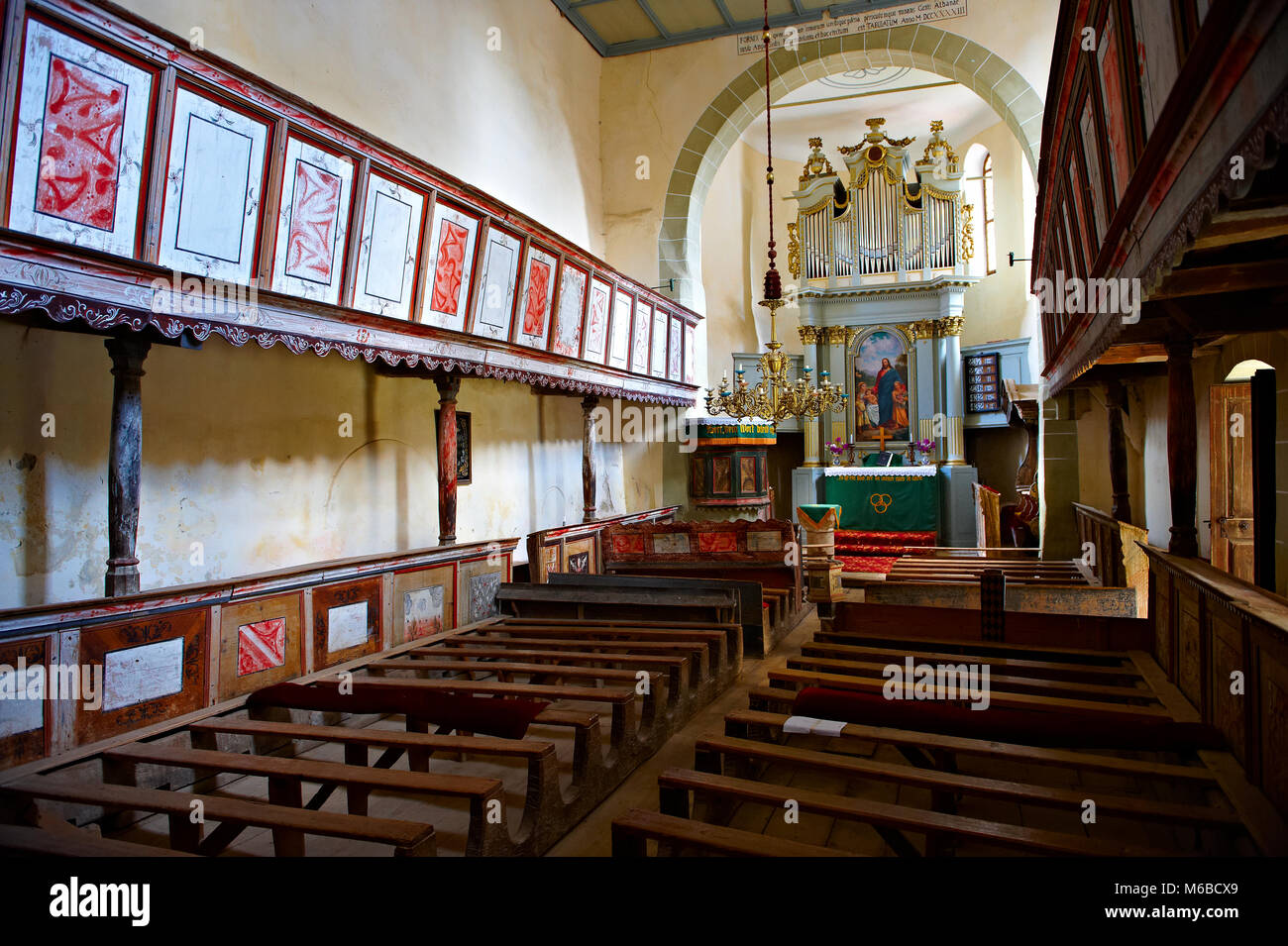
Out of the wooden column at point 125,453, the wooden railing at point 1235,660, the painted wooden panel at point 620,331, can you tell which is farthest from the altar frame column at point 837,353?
the wooden column at point 125,453

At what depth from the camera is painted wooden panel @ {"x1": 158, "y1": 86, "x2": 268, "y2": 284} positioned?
11.7 ft

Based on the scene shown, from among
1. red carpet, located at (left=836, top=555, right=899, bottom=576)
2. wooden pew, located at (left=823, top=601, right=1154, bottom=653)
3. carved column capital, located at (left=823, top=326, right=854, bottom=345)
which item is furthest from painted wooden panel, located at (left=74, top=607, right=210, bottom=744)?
carved column capital, located at (left=823, top=326, right=854, bottom=345)

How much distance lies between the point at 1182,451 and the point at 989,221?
42.1ft

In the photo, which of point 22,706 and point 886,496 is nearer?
point 22,706

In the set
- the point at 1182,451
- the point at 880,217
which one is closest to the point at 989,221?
the point at 880,217

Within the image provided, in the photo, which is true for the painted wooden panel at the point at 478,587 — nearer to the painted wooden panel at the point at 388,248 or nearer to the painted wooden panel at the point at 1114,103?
the painted wooden panel at the point at 388,248

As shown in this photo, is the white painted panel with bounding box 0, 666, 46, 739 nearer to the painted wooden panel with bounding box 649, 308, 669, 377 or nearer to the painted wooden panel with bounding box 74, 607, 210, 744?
the painted wooden panel with bounding box 74, 607, 210, 744

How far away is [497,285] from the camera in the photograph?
622cm

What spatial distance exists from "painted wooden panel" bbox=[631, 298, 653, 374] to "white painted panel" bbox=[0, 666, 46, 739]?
6.67 metres

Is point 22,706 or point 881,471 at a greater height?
point 881,471

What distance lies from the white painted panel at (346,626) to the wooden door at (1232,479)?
17.8 feet

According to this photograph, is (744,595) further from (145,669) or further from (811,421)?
(811,421)
